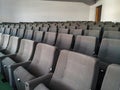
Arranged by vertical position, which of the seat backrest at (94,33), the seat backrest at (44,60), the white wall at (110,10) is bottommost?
the seat backrest at (44,60)

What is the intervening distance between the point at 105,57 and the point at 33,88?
1.11 m

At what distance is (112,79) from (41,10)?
14029 millimetres

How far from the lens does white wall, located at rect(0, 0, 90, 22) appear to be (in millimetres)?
13195

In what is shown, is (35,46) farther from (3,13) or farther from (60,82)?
(3,13)

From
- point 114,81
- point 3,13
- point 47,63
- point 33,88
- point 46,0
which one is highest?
point 46,0

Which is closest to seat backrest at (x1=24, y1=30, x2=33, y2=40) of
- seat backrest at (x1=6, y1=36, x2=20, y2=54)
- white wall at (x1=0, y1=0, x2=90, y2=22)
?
→ seat backrest at (x1=6, y1=36, x2=20, y2=54)

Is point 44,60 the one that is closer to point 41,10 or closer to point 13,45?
point 13,45

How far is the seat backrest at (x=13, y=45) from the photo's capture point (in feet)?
9.95

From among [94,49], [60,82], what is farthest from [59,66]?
[94,49]

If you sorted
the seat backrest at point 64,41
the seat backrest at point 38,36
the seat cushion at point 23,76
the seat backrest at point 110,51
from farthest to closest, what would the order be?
the seat backrest at point 38,36 < the seat backrest at point 64,41 < the seat backrest at point 110,51 < the seat cushion at point 23,76

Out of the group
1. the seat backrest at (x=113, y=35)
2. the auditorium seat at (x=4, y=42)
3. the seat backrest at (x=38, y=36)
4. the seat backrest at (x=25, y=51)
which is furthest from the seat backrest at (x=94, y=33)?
the auditorium seat at (x=4, y=42)

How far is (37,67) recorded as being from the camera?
2059 mm

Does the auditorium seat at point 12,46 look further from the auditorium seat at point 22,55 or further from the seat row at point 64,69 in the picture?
the seat row at point 64,69

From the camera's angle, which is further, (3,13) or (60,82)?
(3,13)
